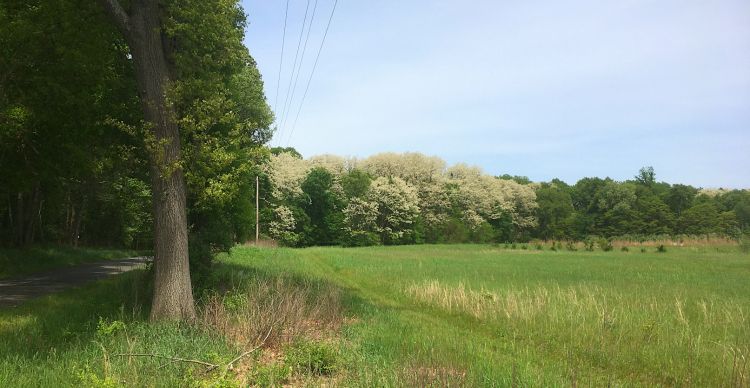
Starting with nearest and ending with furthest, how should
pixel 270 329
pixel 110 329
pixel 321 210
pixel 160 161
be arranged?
pixel 110 329 < pixel 270 329 < pixel 160 161 < pixel 321 210

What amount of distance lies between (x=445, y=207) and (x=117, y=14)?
82.1 metres

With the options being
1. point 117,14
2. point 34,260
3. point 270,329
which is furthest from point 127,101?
point 34,260

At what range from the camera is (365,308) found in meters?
12.5

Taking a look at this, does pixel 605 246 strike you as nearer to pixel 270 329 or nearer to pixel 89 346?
pixel 270 329

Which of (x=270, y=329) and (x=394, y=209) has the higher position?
(x=394, y=209)

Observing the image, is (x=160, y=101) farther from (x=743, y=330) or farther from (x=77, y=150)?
(x=743, y=330)

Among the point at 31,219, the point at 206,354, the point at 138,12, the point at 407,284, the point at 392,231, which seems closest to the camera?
the point at 206,354

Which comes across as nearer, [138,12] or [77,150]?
[138,12]

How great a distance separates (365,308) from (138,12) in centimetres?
826

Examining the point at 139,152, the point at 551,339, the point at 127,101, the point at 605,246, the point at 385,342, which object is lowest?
A: the point at 605,246

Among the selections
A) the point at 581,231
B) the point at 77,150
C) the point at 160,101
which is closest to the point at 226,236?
the point at 77,150

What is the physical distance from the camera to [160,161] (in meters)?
9.21

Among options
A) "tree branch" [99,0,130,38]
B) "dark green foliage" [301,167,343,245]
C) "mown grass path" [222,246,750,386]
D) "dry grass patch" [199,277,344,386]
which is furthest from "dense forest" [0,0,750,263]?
"mown grass path" [222,246,750,386]

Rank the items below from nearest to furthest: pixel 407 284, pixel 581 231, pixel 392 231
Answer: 1. pixel 407 284
2. pixel 392 231
3. pixel 581 231
